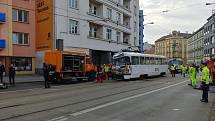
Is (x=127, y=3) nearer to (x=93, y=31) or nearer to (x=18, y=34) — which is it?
(x=93, y=31)

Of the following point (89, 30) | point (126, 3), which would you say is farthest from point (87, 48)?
point (126, 3)

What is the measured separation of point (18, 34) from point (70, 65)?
11445mm

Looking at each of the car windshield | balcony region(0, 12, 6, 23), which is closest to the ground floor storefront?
→ balcony region(0, 12, 6, 23)

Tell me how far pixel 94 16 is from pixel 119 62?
12.9 meters

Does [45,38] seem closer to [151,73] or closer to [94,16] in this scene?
[94,16]

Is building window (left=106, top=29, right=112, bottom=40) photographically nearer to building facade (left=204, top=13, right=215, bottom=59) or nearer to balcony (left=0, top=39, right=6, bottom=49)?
balcony (left=0, top=39, right=6, bottom=49)

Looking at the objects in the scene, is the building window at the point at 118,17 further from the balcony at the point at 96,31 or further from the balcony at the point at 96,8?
the balcony at the point at 96,31

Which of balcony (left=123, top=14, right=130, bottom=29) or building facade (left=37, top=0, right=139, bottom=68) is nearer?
building facade (left=37, top=0, right=139, bottom=68)

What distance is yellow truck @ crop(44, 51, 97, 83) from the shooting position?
28.5 meters

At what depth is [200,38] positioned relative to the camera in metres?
120

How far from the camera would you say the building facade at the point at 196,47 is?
11769cm

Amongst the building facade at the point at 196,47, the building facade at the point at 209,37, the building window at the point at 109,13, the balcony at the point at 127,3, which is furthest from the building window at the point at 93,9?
the building facade at the point at 196,47

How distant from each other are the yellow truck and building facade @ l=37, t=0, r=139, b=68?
23.5ft

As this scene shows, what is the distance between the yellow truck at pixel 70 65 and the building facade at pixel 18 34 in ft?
30.8
